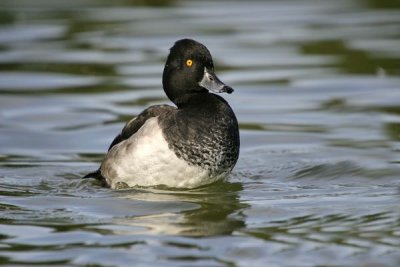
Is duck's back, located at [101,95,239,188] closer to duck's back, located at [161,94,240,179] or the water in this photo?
duck's back, located at [161,94,240,179]

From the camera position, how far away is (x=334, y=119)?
1099 cm

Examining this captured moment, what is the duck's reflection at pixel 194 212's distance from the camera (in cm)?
712

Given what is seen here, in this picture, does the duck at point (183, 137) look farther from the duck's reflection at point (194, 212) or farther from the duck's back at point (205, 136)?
the duck's reflection at point (194, 212)

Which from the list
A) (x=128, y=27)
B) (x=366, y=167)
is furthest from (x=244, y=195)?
(x=128, y=27)

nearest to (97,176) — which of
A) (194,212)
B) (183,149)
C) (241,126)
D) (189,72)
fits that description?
(183,149)

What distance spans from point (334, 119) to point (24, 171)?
10.8 ft

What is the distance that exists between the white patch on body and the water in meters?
0.11

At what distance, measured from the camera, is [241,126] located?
11.1 meters

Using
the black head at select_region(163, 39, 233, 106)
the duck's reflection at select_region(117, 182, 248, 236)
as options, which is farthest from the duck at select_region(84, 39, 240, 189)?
the duck's reflection at select_region(117, 182, 248, 236)

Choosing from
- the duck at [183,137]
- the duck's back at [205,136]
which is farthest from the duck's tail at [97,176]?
the duck's back at [205,136]

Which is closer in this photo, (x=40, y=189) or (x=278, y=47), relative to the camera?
(x=40, y=189)

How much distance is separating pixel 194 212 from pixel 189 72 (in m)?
1.29

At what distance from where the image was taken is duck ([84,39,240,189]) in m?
8.09

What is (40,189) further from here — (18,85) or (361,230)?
(18,85)
